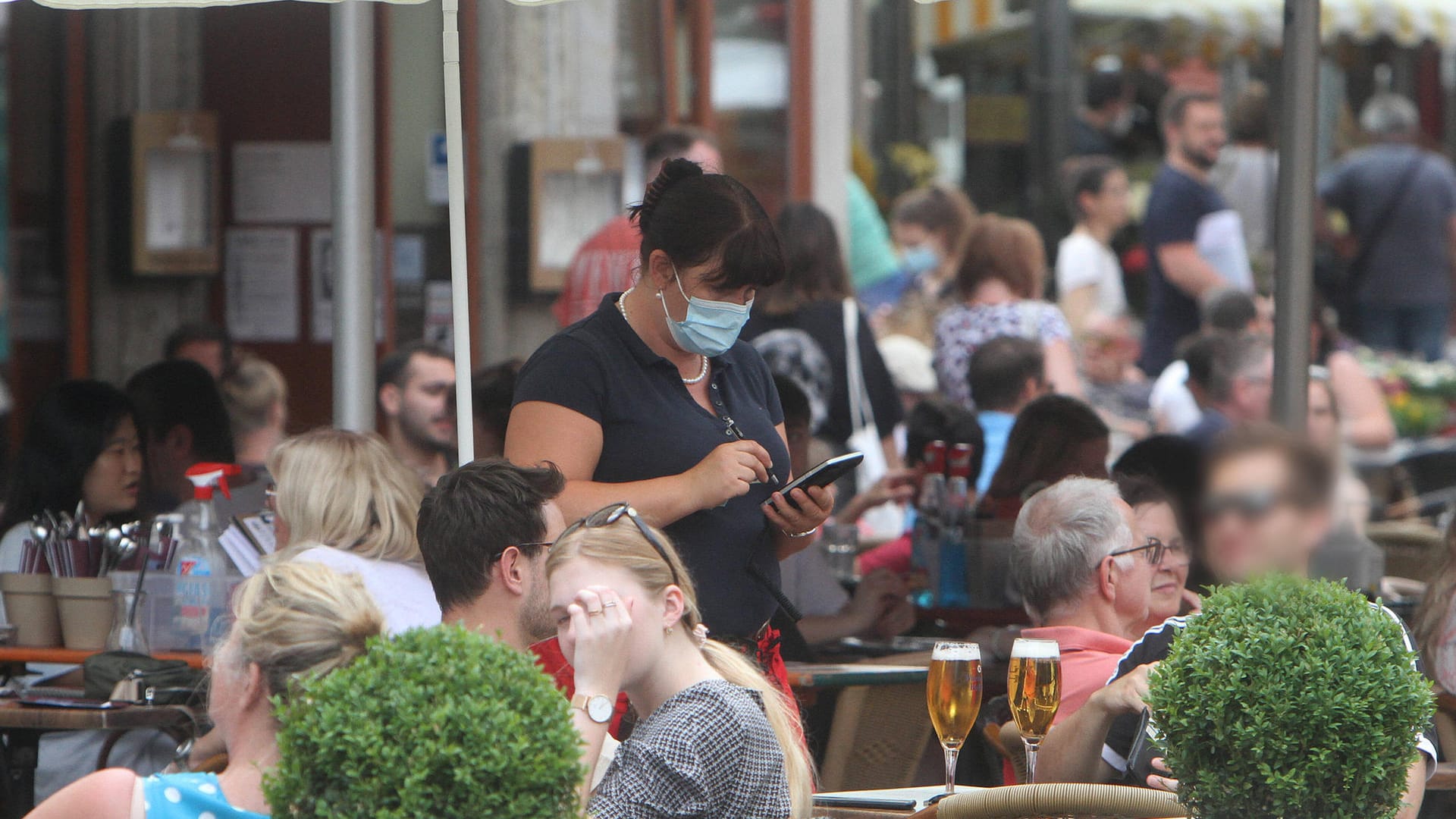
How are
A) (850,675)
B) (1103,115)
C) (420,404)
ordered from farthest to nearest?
(1103,115)
(420,404)
(850,675)

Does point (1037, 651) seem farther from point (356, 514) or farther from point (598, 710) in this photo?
point (356, 514)

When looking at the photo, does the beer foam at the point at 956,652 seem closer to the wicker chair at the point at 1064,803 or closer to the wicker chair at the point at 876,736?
the wicker chair at the point at 1064,803

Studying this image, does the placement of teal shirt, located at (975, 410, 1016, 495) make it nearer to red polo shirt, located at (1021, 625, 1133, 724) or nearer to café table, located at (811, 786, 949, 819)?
red polo shirt, located at (1021, 625, 1133, 724)

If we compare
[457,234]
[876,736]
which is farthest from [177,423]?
[876,736]

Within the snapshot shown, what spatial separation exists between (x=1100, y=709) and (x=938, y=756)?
1372 mm

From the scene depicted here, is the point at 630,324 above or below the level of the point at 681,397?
above

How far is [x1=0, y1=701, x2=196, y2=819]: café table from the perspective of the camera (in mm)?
3848

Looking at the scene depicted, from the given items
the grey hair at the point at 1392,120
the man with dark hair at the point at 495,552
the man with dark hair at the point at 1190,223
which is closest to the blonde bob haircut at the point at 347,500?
the man with dark hair at the point at 495,552

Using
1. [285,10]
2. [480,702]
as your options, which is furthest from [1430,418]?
[480,702]

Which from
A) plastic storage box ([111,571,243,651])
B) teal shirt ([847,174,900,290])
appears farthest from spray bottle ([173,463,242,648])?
teal shirt ([847,174,900,290])

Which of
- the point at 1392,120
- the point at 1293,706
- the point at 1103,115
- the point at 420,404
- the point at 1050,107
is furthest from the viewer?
the point at 1103,115

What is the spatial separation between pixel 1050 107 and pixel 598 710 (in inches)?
389

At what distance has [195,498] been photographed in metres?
4.55

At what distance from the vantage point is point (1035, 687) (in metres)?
3.00
